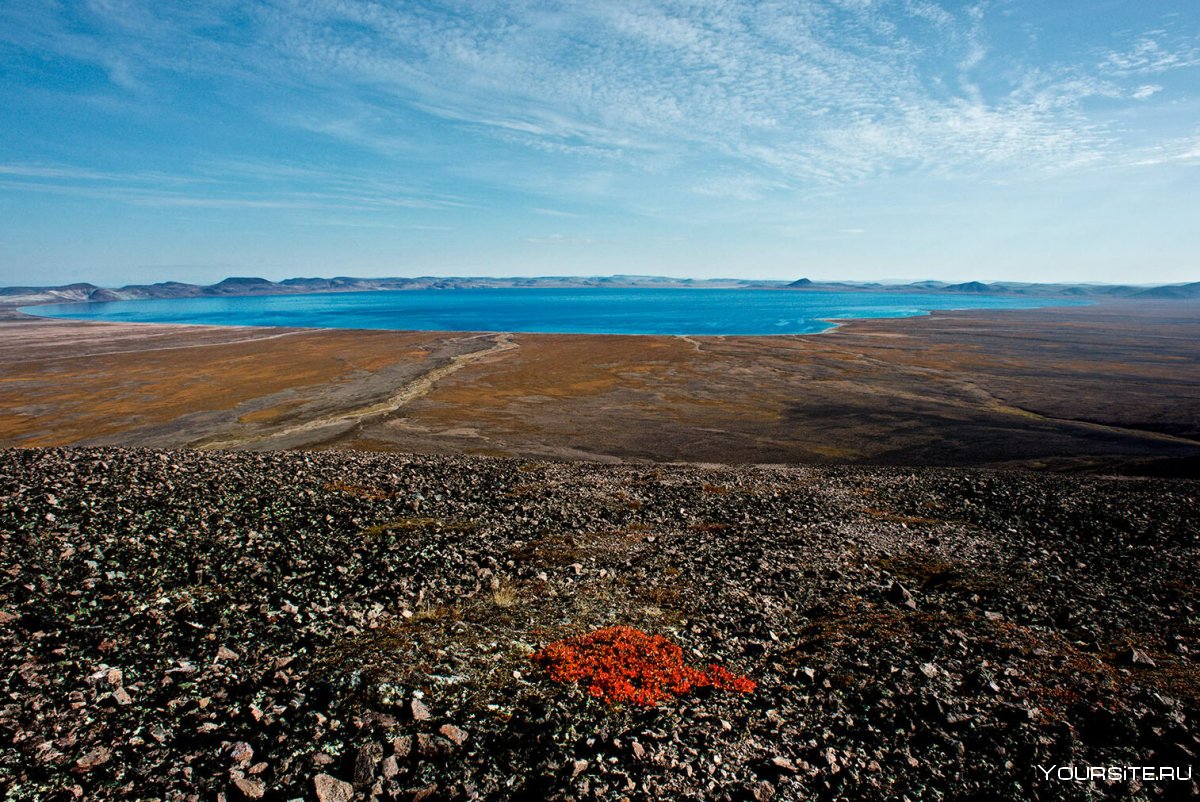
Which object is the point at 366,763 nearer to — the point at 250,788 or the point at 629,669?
the point at 250,788

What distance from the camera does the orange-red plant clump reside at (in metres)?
10.1

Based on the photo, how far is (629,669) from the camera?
10.8 m

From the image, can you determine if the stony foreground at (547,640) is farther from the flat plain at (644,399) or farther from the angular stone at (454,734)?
the flat plain at (644,399)

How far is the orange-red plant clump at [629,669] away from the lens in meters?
10.1

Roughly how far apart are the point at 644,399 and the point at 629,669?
137 feet

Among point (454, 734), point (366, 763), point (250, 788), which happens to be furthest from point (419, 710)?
point (250, 788)

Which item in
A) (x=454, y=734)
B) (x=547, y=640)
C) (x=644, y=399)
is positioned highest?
(x=644, y=399)

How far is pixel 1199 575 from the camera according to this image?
16.7 meters

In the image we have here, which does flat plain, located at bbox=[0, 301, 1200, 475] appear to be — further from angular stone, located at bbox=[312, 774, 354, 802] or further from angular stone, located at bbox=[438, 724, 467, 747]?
angular stone, located at bbox=[312, 774, 354, 802]

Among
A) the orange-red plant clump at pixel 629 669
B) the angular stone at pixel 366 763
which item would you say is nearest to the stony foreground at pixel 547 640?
the angular stone at pixel 366 763

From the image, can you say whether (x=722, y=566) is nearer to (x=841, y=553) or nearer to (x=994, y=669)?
(x=841, y=553)

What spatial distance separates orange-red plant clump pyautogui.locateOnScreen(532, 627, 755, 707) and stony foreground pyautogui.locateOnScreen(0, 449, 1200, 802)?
38 centimetres

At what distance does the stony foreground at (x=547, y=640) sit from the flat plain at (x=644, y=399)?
49.6 feet

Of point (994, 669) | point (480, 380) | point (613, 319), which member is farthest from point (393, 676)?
point (613, 319)
